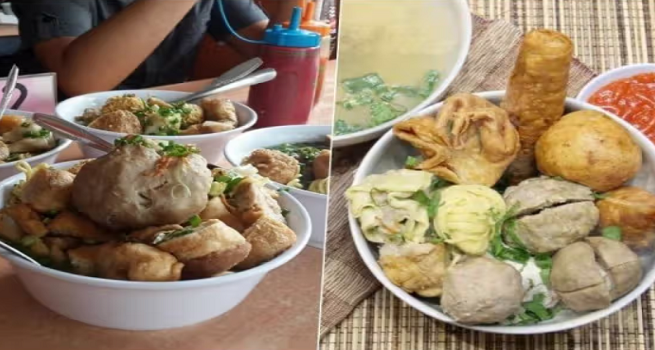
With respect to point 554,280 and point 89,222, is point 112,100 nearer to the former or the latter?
point 89,222

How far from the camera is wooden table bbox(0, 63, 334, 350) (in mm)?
936

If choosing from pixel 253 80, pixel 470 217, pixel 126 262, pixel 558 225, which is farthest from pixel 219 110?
pixel 558 225

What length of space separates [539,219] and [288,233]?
0.33m

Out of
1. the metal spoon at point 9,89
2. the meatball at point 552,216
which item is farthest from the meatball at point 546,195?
the metal spoon at point 9,89

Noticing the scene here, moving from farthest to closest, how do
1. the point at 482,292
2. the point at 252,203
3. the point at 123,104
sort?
the point at 123,104
the point at 252,203
the point at 482,292

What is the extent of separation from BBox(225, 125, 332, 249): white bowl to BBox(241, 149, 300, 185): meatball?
1 centimetres

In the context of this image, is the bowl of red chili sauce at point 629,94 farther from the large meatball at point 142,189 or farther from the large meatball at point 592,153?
the large meatball at point 142,189

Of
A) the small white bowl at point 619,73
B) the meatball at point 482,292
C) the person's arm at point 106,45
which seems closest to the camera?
the meatball at point 482,292

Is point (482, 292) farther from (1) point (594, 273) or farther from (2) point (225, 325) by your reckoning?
(2) point (225, 325)

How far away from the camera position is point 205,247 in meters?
0.91

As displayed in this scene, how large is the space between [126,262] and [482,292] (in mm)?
445

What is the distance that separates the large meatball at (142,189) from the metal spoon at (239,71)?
22 cm

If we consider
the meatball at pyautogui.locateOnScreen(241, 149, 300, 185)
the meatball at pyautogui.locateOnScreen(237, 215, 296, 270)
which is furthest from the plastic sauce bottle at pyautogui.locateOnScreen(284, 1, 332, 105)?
the meatball at pyautogui.locateOnScreen(237, 215, 296, 270)

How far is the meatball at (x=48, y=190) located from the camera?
0.95 m
